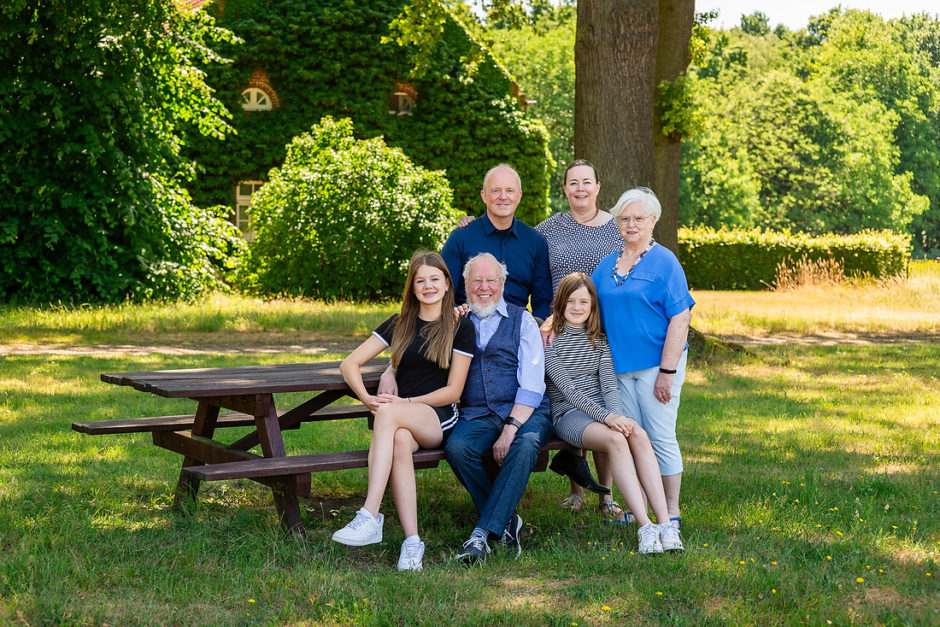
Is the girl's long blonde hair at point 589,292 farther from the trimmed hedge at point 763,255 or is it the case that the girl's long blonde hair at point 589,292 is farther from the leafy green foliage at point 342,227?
the trimmed hedge at point 763,255

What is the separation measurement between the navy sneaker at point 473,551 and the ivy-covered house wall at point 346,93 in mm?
19380

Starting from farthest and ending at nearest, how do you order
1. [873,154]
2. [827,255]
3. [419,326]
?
[873,154], [827,255], [419,326]

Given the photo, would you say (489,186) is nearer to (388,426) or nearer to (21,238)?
(388,426)

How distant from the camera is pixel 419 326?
530 centimetres

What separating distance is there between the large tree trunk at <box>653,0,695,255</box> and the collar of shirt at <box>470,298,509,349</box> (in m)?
8.11

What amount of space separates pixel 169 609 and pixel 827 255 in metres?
28.5

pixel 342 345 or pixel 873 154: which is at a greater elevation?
pixel 873 154

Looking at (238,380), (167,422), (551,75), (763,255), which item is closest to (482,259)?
(238,380)

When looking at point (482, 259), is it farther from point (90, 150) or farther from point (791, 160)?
point (791, 160)

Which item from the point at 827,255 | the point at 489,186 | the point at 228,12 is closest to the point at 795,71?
the point at 827,255

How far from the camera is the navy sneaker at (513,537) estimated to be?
489cm

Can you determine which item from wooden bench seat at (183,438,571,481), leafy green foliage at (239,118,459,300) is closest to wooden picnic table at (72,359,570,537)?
wooden bench seat at (183,438,571,481)

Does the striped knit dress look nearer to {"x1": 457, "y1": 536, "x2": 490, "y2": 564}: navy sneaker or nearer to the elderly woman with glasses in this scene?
the elderly woman with glasses

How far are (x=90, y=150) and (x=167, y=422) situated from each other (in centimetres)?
1129
